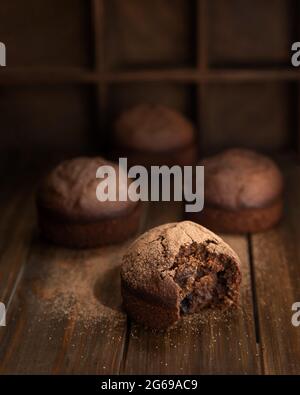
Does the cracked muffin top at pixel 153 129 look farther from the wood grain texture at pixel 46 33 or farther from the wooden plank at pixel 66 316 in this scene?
the wooden plank at pixel 66 316

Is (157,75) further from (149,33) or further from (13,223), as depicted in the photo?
(13,223)

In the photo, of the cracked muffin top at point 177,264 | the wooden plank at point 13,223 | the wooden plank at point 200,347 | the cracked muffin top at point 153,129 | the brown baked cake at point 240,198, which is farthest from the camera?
the cracked muffin top at point 153,129

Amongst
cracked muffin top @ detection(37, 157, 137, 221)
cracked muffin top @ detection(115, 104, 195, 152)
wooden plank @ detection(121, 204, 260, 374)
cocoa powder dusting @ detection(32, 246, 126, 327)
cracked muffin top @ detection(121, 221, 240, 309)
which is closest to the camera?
wooden plank @ detection(121, 204, 260, 374)

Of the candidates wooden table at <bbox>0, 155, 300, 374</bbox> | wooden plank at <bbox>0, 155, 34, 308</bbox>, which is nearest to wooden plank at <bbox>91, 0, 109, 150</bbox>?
wooden plank at <bbox>0, 155, 34, 308</bbox>

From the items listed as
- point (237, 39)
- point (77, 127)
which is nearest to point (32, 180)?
point (77, 127)

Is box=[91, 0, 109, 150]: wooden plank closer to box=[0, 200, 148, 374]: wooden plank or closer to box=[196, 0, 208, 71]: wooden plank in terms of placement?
box=[196, 0, 208, 71]: wooden plank

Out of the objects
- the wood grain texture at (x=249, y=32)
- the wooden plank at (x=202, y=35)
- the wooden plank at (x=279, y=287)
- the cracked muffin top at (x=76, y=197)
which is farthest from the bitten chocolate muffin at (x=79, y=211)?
the wood grain texture at (x=249, y=32)
